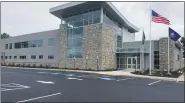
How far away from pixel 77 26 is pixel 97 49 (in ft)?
20.6

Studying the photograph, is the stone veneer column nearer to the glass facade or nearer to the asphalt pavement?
the glass facade

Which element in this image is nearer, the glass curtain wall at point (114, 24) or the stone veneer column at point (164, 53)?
the stone veneer column at point (164, 53)

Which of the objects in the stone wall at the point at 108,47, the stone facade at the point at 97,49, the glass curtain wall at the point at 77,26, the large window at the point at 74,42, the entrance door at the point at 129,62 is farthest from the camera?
the large window at the point at 74,42

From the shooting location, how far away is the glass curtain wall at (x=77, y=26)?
34.9 m

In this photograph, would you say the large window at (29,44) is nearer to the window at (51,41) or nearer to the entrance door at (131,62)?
the window at (51,41)

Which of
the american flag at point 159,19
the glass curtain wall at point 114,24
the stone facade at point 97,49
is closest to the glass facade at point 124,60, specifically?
the stone facade at point 97,49

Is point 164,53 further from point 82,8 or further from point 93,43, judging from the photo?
point 82,8

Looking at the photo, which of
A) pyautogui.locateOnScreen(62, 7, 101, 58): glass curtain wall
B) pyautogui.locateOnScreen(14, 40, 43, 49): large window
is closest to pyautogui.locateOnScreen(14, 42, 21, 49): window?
pyautogui.locateOnScreen(14, 40, 43, 49): large window

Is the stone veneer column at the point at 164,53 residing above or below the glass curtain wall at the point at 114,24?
below

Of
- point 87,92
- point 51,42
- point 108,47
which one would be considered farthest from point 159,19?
point 51,42

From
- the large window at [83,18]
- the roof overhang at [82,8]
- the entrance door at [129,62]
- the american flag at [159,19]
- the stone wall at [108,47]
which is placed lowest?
the entrance door at [129,62]

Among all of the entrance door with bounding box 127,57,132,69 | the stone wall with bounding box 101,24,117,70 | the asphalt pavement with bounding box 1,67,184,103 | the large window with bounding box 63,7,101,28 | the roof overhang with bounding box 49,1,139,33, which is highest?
the roof overhang with bounding box 49,1,139,33

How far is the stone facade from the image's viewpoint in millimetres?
33250

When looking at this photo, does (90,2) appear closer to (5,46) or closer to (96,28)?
(96,28)
